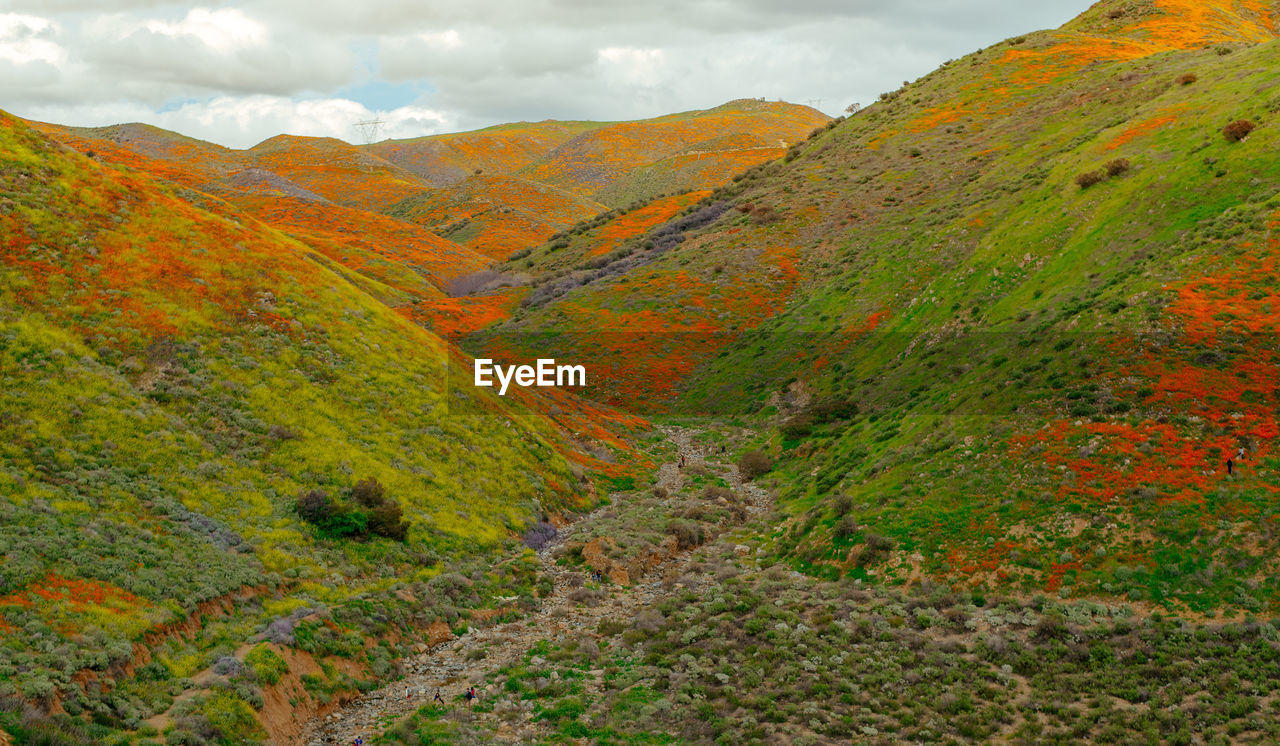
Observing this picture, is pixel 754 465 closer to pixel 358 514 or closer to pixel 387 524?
pixel 387 524

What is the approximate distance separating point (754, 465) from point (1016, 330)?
17286 millimetres

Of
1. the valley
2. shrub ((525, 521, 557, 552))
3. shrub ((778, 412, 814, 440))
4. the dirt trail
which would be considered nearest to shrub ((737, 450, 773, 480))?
the valley

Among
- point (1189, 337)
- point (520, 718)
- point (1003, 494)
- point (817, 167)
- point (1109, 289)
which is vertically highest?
point (817, 167)

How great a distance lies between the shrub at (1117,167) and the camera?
4809cm

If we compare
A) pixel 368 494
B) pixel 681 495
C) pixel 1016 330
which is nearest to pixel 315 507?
pixel 368 494

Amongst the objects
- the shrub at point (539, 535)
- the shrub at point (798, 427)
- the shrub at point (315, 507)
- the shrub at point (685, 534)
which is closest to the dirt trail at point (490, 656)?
the shrub at point (539, 535)

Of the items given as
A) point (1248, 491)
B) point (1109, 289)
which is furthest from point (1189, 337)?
point (1248, 491)

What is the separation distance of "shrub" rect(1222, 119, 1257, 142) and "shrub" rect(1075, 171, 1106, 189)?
22.6 feet

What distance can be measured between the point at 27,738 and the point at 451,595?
45.1 ft

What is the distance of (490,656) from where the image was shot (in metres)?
23.8

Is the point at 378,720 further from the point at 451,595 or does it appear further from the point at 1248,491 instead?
the point at 1248,491

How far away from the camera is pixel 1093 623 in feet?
71.0

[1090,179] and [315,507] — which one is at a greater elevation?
[1090,179]

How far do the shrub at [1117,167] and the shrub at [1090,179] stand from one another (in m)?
0.53
